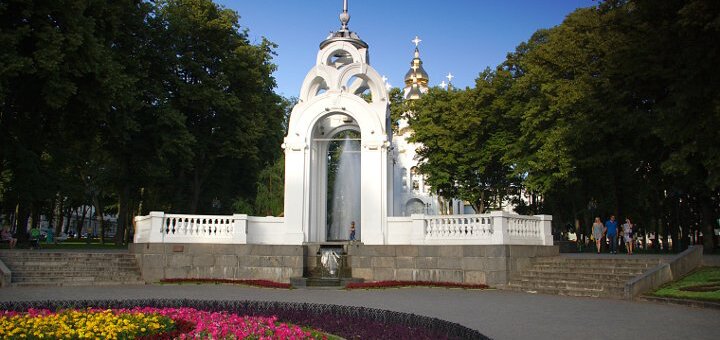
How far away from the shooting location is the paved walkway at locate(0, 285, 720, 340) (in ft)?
33.6

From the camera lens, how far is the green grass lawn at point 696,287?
47.0 ft

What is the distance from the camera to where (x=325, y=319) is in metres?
9.98

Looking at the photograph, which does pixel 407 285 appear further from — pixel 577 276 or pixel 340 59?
pixel 340 59

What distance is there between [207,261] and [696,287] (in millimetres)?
15344

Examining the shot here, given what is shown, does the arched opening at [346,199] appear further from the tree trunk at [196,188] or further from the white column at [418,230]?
the tree trunk at [196,188]

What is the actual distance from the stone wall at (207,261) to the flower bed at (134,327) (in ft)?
38.7

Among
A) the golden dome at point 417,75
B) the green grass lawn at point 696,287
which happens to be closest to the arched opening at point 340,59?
the green grass lawn at point 696,287

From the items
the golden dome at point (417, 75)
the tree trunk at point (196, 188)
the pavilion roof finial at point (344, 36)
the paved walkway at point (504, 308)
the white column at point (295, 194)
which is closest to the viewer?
the paved walkway at point (504, 308)

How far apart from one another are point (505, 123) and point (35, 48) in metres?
25.5

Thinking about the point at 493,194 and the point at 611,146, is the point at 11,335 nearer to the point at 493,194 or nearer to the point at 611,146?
the point at 611,146

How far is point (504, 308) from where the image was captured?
1334 centimetres

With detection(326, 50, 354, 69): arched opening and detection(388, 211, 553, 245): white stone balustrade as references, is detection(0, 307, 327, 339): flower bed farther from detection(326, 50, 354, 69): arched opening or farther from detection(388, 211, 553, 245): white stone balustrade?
detection(326, 50, 354, 69): arched opening

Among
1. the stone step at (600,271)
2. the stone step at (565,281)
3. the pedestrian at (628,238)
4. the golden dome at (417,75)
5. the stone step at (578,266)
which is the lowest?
the stone step at (565,281)

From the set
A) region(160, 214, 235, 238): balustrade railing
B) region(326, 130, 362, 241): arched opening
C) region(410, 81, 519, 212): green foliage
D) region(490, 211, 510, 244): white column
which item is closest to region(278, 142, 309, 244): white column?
region(160, 214, 235, 238): balustrade railing
